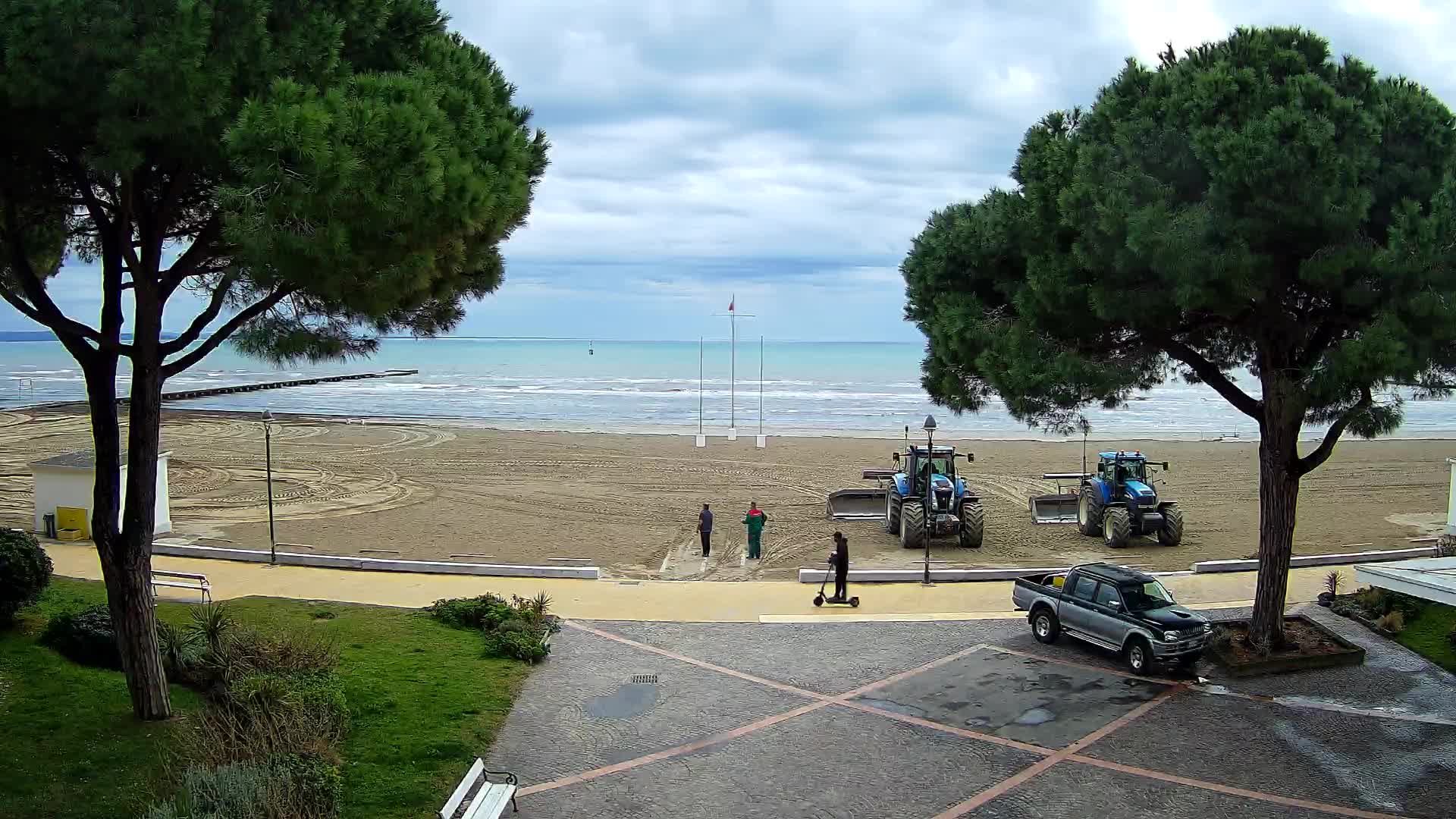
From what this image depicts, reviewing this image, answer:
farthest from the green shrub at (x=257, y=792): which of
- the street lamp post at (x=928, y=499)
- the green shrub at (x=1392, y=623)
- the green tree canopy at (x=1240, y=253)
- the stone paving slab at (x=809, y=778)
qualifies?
the green shrub at (x=1392, y=623)

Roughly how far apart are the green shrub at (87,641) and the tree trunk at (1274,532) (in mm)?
12913

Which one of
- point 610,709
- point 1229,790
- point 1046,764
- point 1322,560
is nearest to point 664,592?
point 610,709

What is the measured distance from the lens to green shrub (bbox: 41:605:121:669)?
1048 cm

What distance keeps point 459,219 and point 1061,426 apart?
8059mm

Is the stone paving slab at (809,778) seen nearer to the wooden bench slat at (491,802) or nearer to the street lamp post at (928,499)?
the wooden bench slat at (491,802)

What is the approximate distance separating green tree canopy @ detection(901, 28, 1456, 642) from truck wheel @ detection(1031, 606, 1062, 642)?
2.38 meters

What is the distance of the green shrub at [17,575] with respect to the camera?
35.6 ft

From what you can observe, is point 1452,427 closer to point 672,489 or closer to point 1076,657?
point 672,489

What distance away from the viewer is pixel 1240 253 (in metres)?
10.1

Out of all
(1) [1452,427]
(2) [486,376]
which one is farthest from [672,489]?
(2) [486,376]

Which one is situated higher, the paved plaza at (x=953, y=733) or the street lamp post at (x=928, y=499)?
the street lamp post at (x=928, y=499)

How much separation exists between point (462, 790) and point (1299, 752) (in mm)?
7755

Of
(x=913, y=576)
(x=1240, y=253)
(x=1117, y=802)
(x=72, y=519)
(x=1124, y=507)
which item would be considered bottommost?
(x=1117, y=802)

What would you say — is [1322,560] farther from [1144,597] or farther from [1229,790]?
[1229,790]
